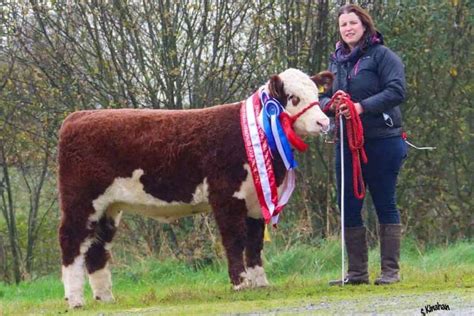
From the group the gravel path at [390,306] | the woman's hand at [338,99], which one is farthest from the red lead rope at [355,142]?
the gravel path at [390,306]

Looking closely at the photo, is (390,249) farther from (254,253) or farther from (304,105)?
(304,105)

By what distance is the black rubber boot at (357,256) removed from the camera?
914 cm

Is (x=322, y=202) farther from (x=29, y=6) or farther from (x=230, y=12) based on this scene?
(x=29, y=6)

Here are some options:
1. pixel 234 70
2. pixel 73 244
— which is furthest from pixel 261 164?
pixel 234 70

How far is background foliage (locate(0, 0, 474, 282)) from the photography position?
1466 centimetres

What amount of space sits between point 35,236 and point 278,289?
11.5m

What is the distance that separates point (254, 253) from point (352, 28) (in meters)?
2.15

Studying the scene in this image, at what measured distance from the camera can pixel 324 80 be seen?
9.09m

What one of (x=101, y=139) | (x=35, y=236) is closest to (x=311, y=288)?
(x=101, y=139)

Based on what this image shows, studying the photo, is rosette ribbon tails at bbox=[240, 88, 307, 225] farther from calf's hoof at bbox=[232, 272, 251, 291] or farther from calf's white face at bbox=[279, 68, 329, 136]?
calf's hoof at bbox=[232, 272, 251, 291]

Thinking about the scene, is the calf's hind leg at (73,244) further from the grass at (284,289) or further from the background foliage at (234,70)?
the background foliage at (234,70)

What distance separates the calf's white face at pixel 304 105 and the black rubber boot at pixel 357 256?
993 mm

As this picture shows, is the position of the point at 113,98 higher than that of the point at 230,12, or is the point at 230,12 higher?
the point at 230,12

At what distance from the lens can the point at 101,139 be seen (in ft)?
29.6
